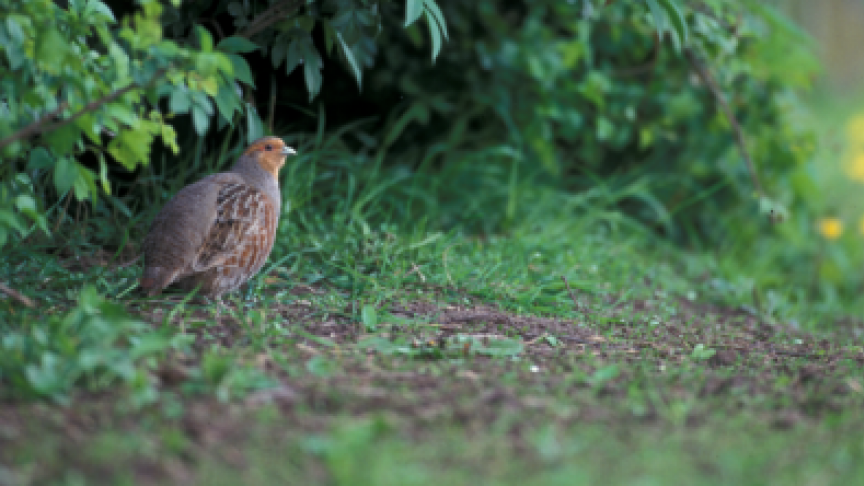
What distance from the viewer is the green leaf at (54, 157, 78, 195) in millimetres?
2652

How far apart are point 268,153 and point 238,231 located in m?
0.68

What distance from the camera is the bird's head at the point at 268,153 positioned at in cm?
418

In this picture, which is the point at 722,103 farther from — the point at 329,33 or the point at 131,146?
the point at 131,146

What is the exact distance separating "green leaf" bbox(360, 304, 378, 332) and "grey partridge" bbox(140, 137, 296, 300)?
2.19ft

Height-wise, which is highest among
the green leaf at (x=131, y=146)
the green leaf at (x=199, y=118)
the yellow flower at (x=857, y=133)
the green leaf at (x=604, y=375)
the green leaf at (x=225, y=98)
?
the green leaf at (x=225, y=98)

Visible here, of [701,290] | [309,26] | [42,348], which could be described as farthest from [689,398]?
[701,290]

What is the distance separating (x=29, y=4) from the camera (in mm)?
2625

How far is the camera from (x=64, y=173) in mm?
2662

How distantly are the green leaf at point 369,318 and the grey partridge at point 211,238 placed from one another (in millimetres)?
667

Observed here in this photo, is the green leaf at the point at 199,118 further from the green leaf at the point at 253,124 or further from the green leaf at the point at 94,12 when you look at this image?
the green leaf at the point at 253,124

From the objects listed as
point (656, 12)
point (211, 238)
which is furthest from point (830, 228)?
point (211, 238)

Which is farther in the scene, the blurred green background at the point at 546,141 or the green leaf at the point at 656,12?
the blurred green background at the point at 546,141

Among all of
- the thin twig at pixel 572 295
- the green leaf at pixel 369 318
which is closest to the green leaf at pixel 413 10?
the green leaf at pixel 369 318

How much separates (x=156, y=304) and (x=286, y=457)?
1.56m
